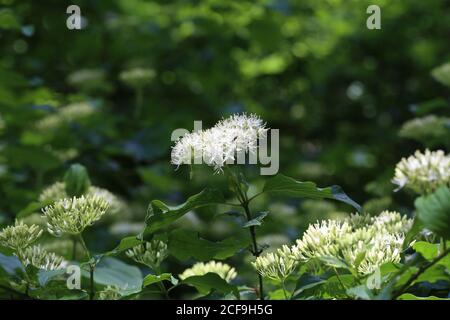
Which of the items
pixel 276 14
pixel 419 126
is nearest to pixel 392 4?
pixel 276 14

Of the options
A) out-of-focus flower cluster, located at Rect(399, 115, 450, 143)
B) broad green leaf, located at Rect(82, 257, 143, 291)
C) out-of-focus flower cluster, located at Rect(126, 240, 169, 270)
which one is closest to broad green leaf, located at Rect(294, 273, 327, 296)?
out-of-focus flower cluster, located at Rect(126, 240, 169, 270)

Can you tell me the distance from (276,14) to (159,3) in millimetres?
847

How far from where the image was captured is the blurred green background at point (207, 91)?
3.25 metres

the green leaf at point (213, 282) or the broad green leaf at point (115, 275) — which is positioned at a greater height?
the broad green leaf at point (115, 275)

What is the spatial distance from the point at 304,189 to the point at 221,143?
0.23m

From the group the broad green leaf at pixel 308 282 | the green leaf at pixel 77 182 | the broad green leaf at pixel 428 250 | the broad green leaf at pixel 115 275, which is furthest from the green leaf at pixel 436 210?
the green leaf at pixel 77 182

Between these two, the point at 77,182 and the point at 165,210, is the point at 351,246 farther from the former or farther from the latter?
the point at 77,182

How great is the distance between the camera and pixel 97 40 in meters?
4.18

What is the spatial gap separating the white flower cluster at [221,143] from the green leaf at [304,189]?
9cm

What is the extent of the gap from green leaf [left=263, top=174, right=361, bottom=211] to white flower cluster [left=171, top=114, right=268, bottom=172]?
0.31ft

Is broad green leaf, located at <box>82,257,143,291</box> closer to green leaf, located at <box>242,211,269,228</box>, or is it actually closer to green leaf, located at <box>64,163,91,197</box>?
green leaf, located at <box>64,163,91,197</box>

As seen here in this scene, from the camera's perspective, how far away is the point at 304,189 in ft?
4.84

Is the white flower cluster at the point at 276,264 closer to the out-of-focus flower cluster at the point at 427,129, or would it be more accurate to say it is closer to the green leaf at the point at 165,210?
the green leaf at the point at 165,210

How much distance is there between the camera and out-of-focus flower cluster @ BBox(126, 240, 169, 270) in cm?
161
